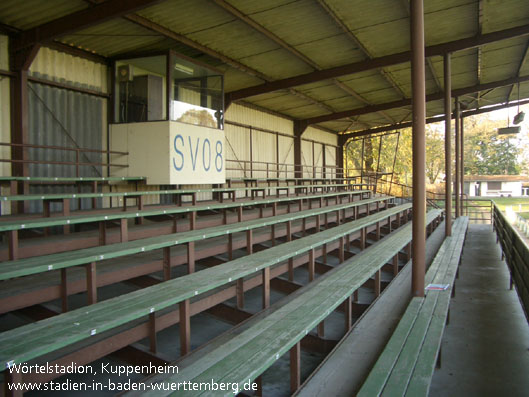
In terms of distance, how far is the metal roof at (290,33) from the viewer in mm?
6070

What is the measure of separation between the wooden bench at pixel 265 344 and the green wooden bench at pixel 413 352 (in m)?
0.51

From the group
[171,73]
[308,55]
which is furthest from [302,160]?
[171,73]

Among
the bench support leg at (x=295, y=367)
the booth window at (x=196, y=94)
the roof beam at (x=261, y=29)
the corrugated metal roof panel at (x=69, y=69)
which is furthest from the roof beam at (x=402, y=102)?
the bench support leg at (x=295, y=367)

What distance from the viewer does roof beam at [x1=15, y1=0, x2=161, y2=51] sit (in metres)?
5.39

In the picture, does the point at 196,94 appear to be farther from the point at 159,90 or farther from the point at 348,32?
the point at 348,32

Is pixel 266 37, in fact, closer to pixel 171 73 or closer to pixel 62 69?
pixel 171 73

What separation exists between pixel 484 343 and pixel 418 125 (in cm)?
230

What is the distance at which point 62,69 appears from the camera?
6.81 m

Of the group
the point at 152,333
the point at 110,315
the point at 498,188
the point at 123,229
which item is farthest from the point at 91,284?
the point at 498,188

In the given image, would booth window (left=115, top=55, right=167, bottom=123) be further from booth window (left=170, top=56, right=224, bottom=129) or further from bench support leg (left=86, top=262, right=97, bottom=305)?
bench support leg (left=86, top=262, right=97, bottom=305)

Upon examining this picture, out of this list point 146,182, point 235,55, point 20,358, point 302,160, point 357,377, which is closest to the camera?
point 20,358

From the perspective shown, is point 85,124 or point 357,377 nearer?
point 357,377

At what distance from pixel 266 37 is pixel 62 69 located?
3578 millimetres

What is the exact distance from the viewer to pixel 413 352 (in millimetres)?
2900
